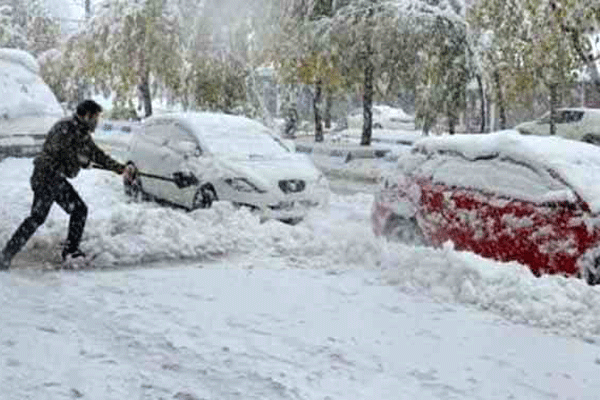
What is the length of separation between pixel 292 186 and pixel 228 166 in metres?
0.94

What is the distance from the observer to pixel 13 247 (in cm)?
798

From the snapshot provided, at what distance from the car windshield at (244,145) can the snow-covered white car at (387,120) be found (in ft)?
97.9

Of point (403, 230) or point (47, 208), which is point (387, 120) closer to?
point (403, 230)

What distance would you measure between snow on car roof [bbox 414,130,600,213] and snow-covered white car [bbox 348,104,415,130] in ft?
111

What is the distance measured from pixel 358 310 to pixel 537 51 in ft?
37.6

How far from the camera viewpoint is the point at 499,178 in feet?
28.1

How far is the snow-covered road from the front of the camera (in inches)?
201

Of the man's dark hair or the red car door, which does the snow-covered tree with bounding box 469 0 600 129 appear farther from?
the man's dark hair

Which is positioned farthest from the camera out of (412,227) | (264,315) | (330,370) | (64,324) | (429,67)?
(429,67)

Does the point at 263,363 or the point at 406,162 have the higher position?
the point at 406,162

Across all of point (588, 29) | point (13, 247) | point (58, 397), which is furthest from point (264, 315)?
point (588, 29)

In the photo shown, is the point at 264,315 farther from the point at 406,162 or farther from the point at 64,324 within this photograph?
the point at 406,162

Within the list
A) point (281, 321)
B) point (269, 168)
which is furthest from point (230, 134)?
point (281, 321)

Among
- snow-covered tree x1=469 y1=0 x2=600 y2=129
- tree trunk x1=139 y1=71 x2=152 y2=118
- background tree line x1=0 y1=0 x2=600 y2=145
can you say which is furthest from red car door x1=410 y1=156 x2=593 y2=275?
tree trunk x1=139 y1=71 x2=152 y2=118
